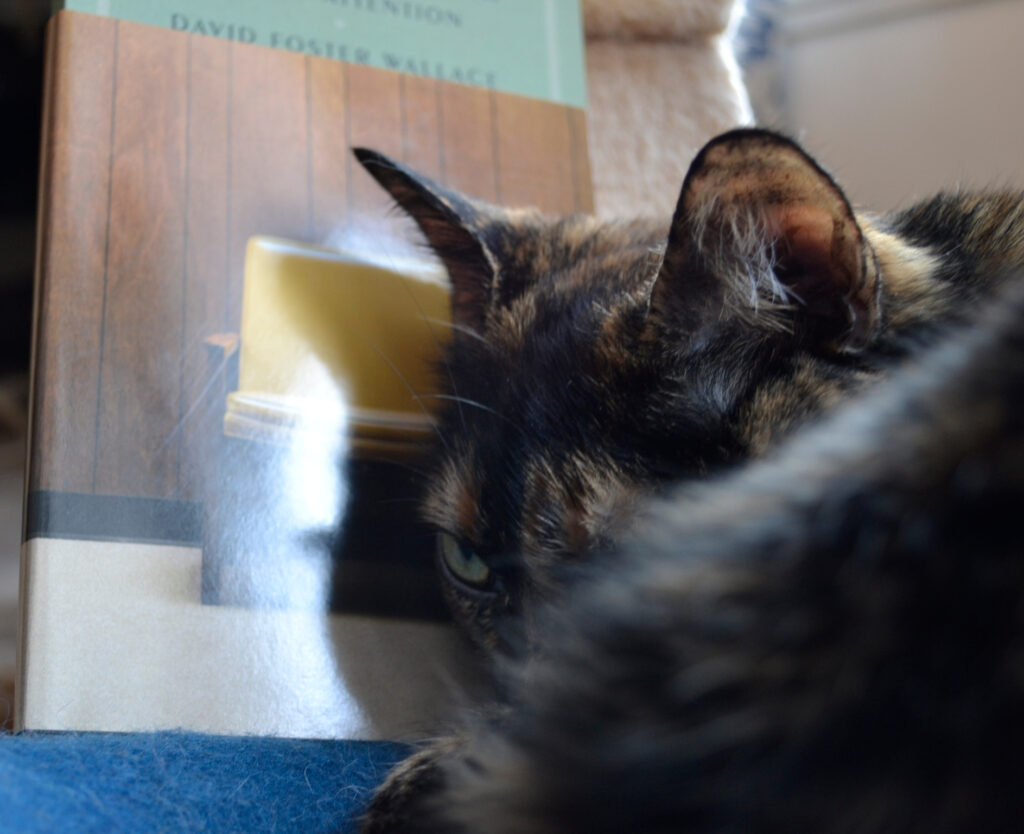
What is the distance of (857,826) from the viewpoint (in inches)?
12.0

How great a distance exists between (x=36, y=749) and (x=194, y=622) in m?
0.19

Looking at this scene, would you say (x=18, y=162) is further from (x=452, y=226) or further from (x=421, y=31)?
(x=452, y=226)

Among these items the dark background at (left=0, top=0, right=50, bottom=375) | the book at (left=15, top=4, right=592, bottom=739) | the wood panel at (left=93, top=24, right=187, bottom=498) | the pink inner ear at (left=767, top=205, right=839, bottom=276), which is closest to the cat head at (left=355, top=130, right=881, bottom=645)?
the pink inner ear at (left=767, top=205, right=839, bottom=276)

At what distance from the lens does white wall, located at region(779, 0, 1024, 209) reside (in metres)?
1.64

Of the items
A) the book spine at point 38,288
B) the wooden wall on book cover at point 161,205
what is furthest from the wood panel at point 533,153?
the book spine at point 38,288

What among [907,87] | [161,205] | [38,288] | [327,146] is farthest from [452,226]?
[907,87]

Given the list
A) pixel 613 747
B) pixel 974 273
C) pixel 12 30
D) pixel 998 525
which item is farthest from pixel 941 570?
pixel 12 30

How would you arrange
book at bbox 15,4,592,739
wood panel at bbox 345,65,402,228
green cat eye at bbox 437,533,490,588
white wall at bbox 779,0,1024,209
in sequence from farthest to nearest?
1. white wall at bbox 779,0,1024,209
2. wood panel at bbox 345,65,402,228
3. green cat eye at bbox 437,533,490,588
4. book at bbox 15,4,592,739

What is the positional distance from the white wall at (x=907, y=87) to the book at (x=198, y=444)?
3.34ft

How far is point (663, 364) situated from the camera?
27.2 inches

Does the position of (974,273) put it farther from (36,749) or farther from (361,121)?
(36,749)

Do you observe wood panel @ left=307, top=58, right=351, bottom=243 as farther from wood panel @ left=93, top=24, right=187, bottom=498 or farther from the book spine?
the book spine

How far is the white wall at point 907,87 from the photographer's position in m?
1.64

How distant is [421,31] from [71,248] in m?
0.48
